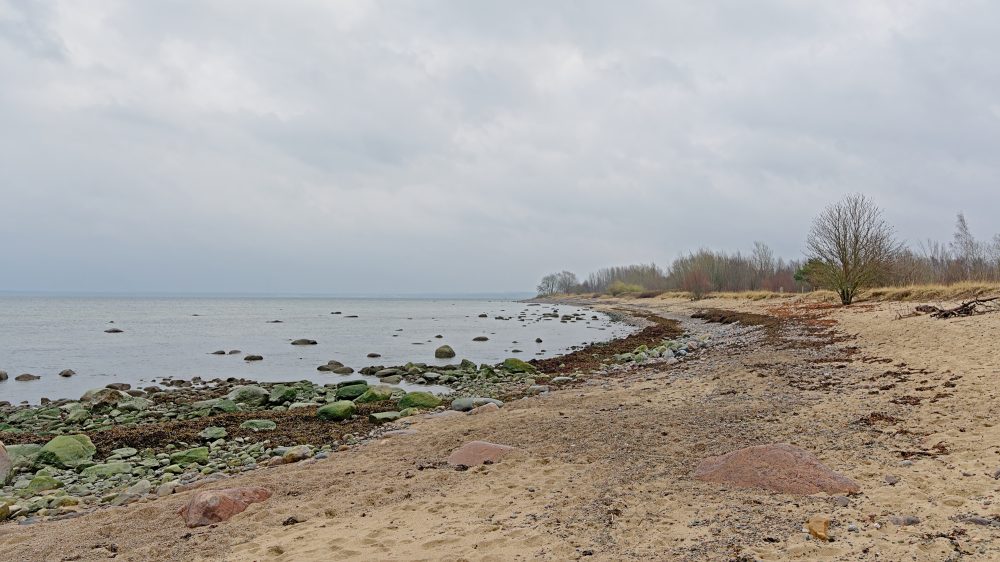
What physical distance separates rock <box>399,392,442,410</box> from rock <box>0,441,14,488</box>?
759 centimetres

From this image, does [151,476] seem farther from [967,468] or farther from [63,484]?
[967,468]

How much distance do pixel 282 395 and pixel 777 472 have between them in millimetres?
15332

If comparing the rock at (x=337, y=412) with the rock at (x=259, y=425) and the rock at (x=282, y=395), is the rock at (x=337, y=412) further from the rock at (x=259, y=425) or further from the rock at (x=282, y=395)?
the rock at (x=282, y=395)

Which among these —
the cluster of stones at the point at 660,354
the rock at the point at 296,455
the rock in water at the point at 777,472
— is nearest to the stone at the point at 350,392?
the rock at the point at 296,455

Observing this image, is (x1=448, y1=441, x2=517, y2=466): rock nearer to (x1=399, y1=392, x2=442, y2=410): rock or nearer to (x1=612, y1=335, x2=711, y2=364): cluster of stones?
(x1=399, y1=392, x2=442, y2=410): rock

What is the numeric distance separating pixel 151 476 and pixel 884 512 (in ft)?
34.5

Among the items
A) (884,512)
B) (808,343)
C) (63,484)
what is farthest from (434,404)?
(808,343)

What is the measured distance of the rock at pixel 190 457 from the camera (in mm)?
10422

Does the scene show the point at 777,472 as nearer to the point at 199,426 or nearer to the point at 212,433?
the point at 212,433

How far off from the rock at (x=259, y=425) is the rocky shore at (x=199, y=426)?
0.04m

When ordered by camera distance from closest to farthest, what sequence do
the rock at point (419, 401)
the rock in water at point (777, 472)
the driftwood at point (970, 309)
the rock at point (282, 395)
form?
the rock in water at point (777, 472) → the rock at point (419, 401) → the rock at point (282, 395) → the driftwood at point (970, 309)

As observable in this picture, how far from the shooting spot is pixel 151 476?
31.7 ft

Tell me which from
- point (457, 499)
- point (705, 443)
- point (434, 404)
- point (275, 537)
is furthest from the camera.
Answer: point (434, 404)

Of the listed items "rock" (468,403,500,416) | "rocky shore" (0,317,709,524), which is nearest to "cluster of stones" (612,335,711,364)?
"rocky shore" (0,317,709,524)
